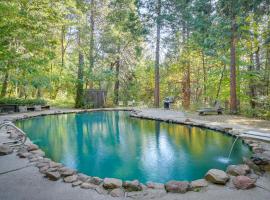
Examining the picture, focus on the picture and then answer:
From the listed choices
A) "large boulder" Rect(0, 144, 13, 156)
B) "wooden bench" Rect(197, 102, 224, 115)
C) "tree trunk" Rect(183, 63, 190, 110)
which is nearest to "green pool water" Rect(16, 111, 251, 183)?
"large boulder" Rect(0, 144, 13, 156)

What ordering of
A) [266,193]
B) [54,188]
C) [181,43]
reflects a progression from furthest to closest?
[181,43], [54,188], [266,193]

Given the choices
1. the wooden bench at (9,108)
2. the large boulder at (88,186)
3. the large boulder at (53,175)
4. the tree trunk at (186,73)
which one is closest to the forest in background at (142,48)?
the tree trunk at (186,73)

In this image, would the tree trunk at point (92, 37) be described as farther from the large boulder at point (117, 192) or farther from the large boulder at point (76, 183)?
the large boulder at point (117, 192)

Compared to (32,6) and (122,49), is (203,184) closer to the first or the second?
(32,6)

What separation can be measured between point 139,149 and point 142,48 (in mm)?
11221

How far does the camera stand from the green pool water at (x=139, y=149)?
4281 millimetres

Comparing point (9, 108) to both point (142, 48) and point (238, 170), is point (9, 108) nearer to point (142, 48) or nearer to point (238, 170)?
point (142, 48)

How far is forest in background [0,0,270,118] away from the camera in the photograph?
331 inches

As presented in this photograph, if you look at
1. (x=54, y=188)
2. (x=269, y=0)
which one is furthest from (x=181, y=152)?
(x=269, y=0)

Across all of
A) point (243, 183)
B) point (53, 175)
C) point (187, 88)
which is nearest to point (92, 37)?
point (187, 88)

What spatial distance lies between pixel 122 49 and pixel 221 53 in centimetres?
758

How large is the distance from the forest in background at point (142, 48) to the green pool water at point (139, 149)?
308 centimetres

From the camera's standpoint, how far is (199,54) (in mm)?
15234

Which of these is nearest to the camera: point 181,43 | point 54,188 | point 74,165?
point 54,188
